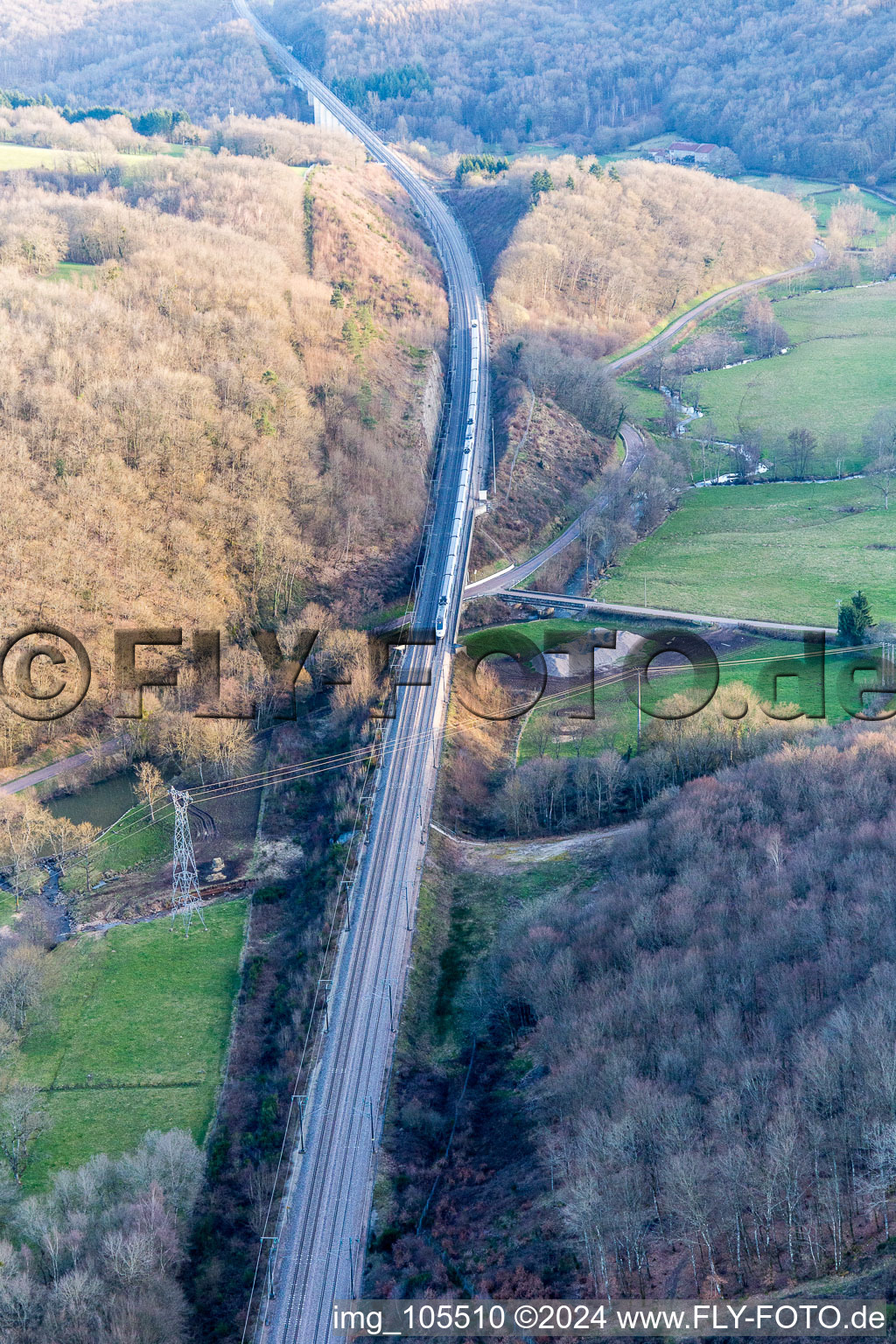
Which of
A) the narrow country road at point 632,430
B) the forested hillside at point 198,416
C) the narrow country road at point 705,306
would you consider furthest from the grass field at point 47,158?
the narrow country road at point 632,430

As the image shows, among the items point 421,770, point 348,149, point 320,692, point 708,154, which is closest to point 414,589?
point 320,692

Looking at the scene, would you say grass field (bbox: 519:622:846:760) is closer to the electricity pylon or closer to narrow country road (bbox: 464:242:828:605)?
narrow country road (bbox: 464:242:828:605)

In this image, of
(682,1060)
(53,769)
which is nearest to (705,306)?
(53,769)

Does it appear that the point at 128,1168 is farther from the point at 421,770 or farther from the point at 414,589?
the point at 414,589

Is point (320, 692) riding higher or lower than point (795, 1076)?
higher

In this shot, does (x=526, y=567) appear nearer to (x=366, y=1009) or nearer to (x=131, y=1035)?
(x=366, y=1009)

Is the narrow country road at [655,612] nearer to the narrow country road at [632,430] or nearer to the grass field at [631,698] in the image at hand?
the narrow country road at [632,430]

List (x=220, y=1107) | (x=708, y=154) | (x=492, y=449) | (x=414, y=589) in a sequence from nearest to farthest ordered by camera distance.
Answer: (x=220, y=1107) < (x=414, y=589) < (x=492, y=449) < (x=708, y=154)
